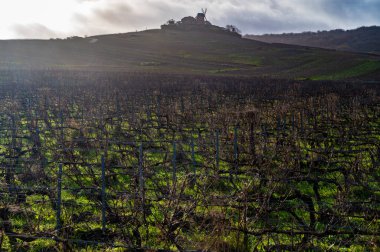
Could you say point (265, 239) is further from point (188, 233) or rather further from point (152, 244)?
point (152, 244)

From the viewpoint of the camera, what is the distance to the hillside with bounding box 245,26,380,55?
10931 centimetres

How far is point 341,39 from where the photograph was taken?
125 metres

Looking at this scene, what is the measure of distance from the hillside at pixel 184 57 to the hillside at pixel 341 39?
3428 centimetres

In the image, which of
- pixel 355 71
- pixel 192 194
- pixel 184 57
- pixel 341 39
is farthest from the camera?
pixel 341 39

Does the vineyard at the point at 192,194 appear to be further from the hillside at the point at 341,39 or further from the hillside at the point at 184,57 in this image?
the hillside at the point at 341,39

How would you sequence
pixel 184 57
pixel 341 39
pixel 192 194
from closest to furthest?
pixel 192 194
pixel 184 57
pixel 341 39

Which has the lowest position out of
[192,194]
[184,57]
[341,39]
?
[192,194]

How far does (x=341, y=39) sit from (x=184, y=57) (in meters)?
71.5

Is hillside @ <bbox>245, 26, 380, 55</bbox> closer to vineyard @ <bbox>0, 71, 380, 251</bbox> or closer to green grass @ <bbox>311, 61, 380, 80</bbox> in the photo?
green grass @ <bbox>311, 61, 380, 80</bbox>

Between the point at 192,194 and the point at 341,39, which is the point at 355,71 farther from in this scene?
the point at 341,39

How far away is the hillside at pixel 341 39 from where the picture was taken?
4304 inches

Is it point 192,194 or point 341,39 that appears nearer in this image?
point 192,194

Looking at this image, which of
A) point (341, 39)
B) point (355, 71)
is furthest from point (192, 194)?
point (341, 39)

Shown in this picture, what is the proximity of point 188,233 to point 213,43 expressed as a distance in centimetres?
8443
